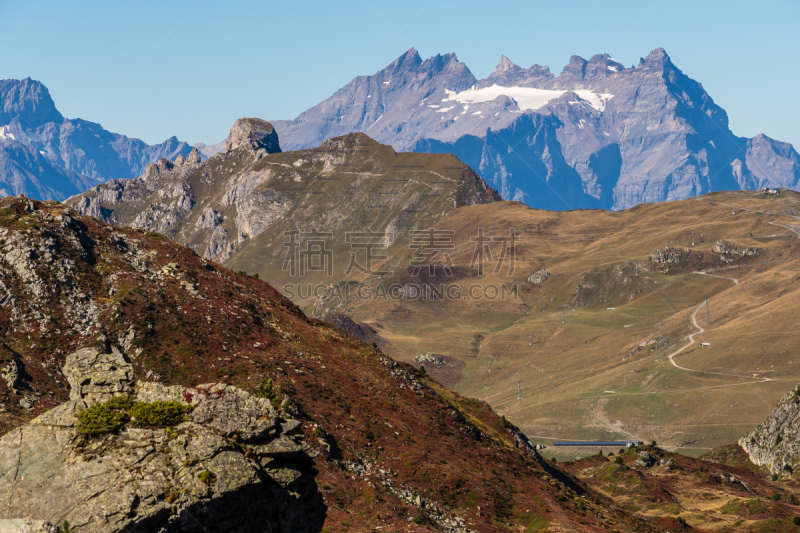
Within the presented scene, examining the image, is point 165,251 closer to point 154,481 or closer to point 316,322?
point 316,322

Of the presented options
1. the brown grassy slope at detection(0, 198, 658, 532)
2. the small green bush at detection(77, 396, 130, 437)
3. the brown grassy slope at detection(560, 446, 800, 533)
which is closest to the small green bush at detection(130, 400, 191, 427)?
the small green bush at detection(77, 396, 130, 437)

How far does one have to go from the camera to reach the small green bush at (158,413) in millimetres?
29516

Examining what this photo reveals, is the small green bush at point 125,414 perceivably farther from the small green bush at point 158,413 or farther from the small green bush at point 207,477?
the small green bush at point 207,477

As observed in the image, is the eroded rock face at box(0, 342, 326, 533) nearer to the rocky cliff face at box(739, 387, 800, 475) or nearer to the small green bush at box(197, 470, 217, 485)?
the small green bush at box(197, 470, 217, 485)

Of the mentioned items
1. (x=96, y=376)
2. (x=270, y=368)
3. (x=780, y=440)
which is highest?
(x=96, y=376)

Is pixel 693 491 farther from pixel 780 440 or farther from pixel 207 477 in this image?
pixel 207 477

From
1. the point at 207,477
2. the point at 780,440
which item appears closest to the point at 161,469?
the point at 207,477

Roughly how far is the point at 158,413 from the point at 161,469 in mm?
2964

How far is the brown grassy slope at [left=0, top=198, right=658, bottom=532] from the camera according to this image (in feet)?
199

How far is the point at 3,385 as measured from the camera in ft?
178

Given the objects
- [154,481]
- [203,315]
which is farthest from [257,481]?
[203,315]

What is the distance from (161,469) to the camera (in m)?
27.7

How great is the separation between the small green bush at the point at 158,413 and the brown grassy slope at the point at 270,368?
24.4 meters

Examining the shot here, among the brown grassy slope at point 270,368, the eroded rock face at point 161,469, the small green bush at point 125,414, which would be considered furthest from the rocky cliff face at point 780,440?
the small green bush at point 125,414
